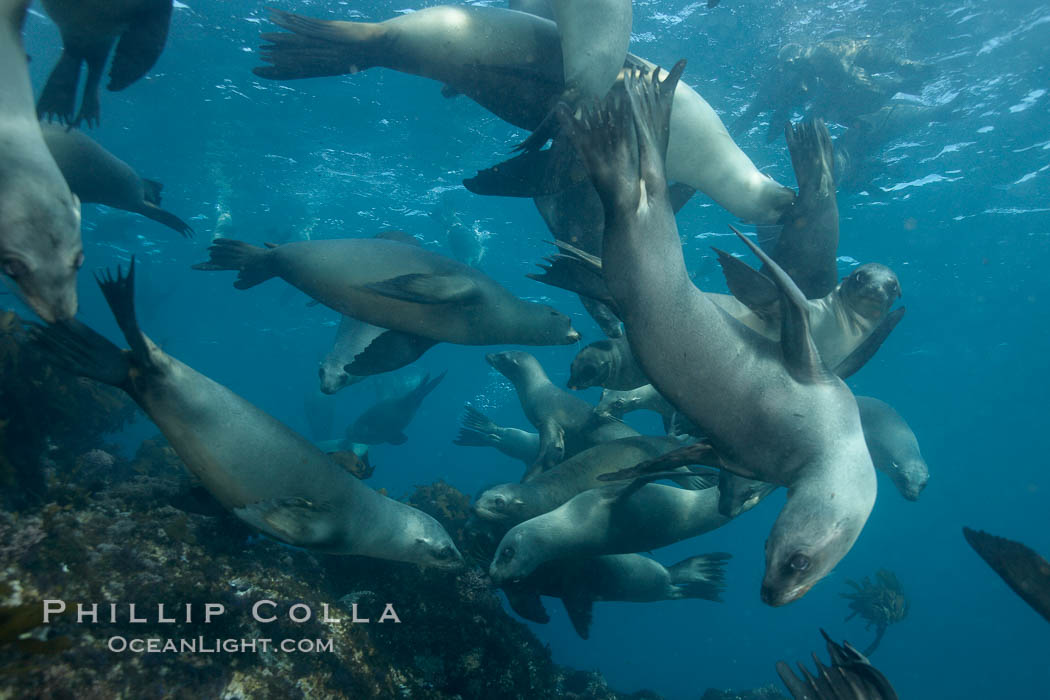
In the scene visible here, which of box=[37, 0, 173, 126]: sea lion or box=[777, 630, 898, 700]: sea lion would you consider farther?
box=[37, 0, 173, 126]: sea lion

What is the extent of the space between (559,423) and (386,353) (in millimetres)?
2861

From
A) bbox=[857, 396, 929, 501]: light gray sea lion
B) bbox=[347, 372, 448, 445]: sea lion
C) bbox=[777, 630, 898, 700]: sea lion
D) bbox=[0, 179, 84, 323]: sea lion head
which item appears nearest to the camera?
bbox=[0, 179, 84, 323]: sea lion head

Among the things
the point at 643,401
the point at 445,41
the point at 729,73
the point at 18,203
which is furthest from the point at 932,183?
the point at 18,203

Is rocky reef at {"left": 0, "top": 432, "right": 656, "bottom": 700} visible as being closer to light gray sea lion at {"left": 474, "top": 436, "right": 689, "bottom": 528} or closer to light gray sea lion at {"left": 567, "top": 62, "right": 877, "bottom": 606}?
light gray sea lion at {"left": 474, "top": 436, "right": 689, "bottom": 528}

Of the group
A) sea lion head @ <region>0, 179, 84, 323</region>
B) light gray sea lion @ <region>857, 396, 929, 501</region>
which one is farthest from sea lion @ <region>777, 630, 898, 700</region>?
light gray sea lion @ <region>857, 396, 929, 501</region>

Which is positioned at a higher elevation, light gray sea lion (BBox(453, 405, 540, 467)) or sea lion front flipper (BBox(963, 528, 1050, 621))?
sea lion front flipper (BBox(963, 528, 1050, 621))

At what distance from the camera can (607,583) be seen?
602cm

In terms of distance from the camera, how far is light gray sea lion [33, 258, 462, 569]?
2957 millimetres

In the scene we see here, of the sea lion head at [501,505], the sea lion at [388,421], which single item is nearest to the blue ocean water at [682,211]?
the sea lion at [388,421]

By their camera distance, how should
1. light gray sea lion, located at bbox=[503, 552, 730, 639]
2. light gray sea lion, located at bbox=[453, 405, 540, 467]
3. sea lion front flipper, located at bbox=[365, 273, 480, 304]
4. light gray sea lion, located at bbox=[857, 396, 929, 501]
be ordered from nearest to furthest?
sea lion front flipper, located at bbox=[365, 273, 480, 304]
light gray sea lion, located at bbox=[503, 552, 730, 639]
light gray sea lion, located at bbox=[857, 396, 929, 501]
light gray sea lion, located at bbox=[453, 405, 540, 467]

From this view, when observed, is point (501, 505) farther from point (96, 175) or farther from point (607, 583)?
point (96, 175)

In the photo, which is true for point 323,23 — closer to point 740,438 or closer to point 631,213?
point 631,213

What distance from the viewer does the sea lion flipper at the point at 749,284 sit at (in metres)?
3.09

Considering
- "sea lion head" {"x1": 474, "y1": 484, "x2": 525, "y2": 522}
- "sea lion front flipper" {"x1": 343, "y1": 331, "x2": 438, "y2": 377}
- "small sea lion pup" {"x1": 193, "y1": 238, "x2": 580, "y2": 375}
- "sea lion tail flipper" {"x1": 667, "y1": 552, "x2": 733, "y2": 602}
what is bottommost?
"sea lion tail flipper" {"x1": 667, "y1": 552, "x2": 733, "y2": 602}
